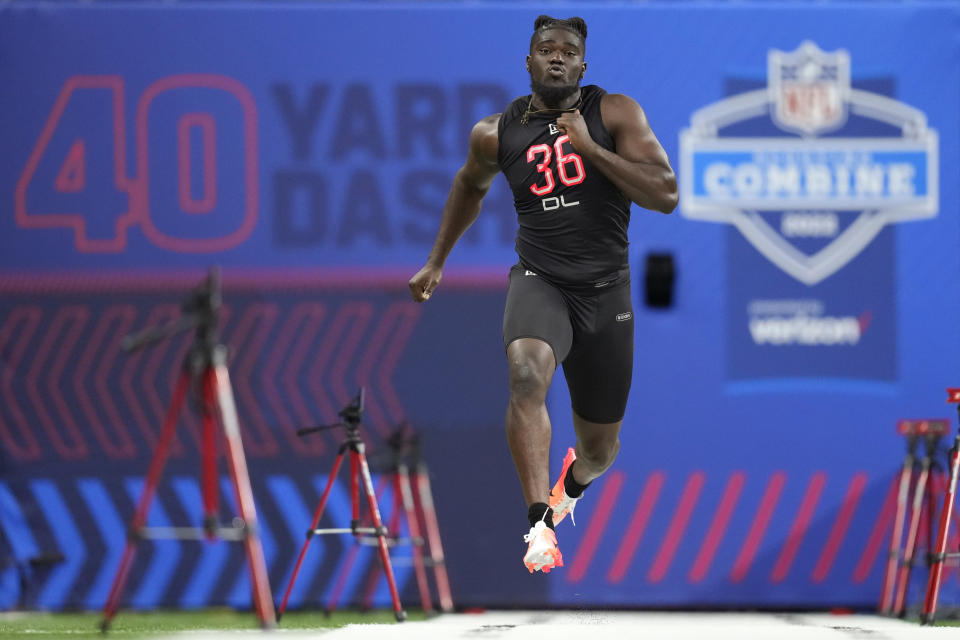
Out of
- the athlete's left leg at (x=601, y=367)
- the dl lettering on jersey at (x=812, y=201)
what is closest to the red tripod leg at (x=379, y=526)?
the athlete's left leg at (x=601, y=367)

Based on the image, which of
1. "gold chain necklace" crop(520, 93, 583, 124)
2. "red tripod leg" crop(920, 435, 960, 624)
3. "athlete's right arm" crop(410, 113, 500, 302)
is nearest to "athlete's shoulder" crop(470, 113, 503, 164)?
"athlete's right arm" crop(410, 113, 500, 302)

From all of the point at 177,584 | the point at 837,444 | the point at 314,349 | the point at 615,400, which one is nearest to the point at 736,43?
the point at 837,444

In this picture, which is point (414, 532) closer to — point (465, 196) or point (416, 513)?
point (416, 513)

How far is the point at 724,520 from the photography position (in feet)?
23.9

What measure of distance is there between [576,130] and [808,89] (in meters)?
3.76

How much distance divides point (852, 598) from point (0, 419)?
5074 millimetres

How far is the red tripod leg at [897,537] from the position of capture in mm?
6965

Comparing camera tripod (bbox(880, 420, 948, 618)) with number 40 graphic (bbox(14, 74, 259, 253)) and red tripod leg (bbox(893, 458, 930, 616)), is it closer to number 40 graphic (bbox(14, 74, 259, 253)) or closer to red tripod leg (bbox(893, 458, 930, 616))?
red tripod leg (bbox(893, 458, 930, 616))

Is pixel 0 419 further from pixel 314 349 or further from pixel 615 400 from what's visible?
pixel 615 400

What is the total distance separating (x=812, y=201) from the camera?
7.42 meters

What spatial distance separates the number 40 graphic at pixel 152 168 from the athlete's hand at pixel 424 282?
→ 3.08 m

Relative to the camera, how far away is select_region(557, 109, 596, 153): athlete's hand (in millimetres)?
4102

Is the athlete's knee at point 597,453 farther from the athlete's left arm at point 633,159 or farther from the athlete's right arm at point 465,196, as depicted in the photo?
the athlete's left arm at point 633,159

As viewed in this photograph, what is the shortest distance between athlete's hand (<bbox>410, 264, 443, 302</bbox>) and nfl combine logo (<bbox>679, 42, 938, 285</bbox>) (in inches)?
123
